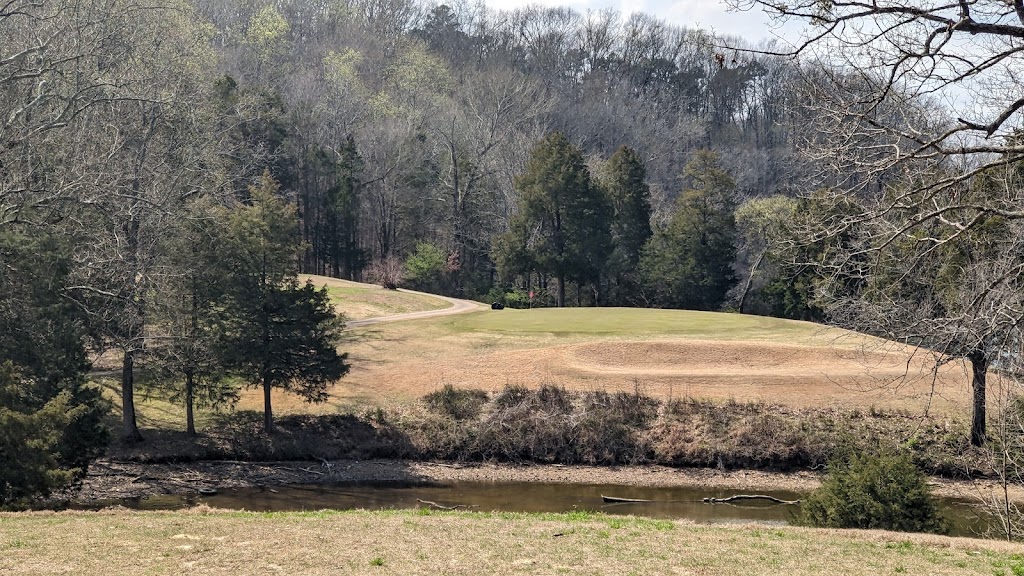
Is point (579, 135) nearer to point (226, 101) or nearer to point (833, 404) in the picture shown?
point (226, 101)

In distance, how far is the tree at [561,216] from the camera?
187 ft

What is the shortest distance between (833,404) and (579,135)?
53251mm

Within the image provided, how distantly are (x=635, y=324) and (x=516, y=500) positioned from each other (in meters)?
18.0

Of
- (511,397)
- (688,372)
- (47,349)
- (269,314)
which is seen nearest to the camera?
(47,349)

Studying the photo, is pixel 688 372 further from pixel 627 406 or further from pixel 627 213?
pixel 627 213

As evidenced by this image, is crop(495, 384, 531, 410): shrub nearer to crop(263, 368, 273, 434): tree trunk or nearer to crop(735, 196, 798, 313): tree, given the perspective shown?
crop(263, 368, 273, 434): tree trunk

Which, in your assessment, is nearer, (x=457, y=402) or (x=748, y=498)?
(x=748, y=498)

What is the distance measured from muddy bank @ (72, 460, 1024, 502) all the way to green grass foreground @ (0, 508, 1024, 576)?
1289cm

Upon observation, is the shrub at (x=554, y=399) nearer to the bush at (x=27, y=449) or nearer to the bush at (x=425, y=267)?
the bush at (x=27, y=449)

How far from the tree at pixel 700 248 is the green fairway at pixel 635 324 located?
12862mm

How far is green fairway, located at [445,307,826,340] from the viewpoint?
3997cm

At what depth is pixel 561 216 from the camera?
191 feet

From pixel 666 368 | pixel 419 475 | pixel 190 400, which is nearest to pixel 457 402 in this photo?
pixel 419 475

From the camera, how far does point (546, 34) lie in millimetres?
100812
